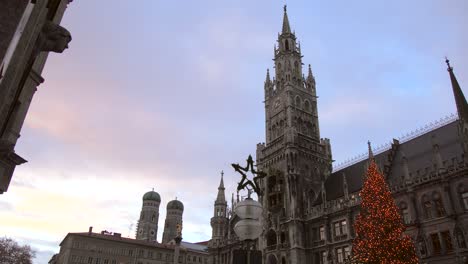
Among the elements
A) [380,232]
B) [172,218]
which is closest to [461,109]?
[380,232]

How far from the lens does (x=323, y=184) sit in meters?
50.8

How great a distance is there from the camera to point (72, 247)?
78.2 m

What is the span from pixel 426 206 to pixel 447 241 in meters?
4.12

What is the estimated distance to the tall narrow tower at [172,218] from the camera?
14212 centimetres

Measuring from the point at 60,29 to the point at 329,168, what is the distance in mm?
51962

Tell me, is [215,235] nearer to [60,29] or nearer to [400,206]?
[400,206]

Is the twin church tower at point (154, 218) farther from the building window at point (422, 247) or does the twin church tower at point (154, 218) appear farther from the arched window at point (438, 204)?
the arched window at point (438, 204)

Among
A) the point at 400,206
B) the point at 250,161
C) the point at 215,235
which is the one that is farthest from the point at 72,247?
the point at 250,161

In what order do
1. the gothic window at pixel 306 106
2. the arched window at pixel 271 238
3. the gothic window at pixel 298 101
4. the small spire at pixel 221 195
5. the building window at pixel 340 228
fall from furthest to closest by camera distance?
the small spire at pixel 221 195 < the gothic window at pixel 306 106 < the gothic window at pixel 298 101 < the arched window at pixel 271 238 < the building window at pixel 340 228

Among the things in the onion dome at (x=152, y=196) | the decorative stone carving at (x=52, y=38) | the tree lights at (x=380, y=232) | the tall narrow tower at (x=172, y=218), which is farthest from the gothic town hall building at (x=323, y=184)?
the onion dome at (x=152, y=196)

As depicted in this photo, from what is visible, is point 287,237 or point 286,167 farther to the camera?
point 286,167

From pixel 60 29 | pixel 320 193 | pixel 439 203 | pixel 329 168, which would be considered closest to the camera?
pixel 60 29

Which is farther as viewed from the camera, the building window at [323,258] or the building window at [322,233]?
the building window at [322,233]

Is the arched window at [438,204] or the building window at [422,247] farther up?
the arched window at [438,204]
